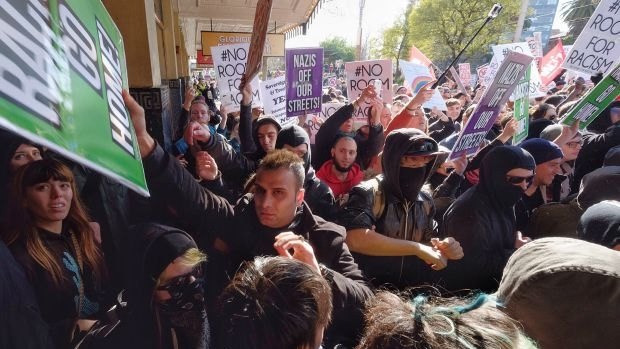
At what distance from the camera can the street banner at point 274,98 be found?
534cm

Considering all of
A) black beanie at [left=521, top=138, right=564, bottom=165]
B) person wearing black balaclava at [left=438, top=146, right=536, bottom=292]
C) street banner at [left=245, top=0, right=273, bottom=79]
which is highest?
street banner at [left=245, top=0, right=273, bottom=79]

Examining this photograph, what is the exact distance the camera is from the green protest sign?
0.54m

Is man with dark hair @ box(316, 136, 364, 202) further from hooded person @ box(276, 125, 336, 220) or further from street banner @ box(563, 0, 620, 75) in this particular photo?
street banner @ box(563, 0, 620, 75)

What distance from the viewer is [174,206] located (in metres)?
1.67

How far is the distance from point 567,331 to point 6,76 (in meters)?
1.28

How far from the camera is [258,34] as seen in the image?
2.68 metres

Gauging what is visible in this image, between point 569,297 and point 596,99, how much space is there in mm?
3372

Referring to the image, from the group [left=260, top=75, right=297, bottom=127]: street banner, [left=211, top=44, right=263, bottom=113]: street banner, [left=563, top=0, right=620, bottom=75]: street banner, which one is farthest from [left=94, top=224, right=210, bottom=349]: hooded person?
[left=563, top=0, right=620, bottom=75]: street banner

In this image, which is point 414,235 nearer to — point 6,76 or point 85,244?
point 85,244

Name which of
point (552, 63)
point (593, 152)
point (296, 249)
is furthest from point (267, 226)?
point (552, 63)

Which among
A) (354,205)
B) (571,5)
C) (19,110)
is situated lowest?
(354,205)

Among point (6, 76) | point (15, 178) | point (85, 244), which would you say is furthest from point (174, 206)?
point (6, 76)

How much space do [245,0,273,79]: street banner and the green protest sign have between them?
1579mm

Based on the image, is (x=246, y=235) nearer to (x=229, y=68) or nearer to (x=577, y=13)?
(x=229, y=68)
